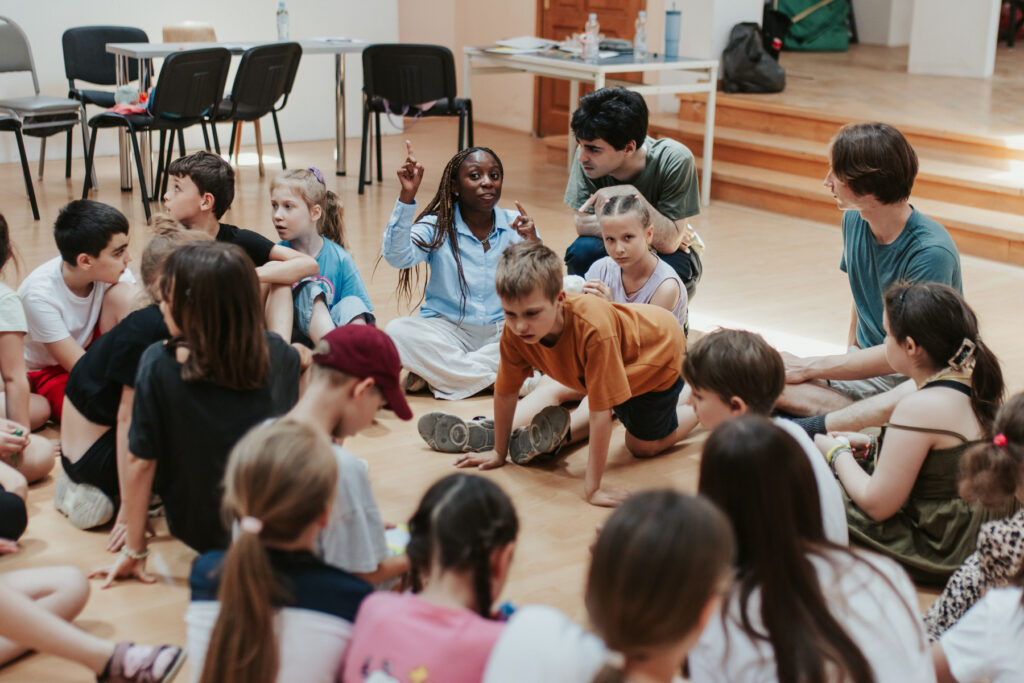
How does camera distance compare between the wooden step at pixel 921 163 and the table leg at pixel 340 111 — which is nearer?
the wooden step at pixel 921 163

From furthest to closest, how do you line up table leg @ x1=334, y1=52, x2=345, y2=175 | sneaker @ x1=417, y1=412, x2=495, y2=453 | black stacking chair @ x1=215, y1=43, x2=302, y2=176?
table leg @ x1=334, y1=52, x2=345, y2=175, black stacking chair @ x1=215, y1=43, x2=302, y2=176, sneaker @ x1=417, y1=412, x2=495, y2=453

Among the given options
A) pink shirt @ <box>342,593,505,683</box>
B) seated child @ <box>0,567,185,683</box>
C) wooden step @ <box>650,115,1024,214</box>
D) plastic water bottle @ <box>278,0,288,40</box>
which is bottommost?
seated child @ <box>0,567,185,683</box>

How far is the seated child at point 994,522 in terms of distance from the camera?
1811 millimetres

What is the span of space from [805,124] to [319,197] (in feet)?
14.1

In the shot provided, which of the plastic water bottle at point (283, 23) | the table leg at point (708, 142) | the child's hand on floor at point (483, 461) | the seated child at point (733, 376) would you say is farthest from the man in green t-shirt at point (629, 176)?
the plastic water bottle at point (283, 23)

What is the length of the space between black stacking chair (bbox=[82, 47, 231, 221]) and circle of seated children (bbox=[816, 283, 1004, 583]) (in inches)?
182

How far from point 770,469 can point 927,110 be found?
5.91 meters

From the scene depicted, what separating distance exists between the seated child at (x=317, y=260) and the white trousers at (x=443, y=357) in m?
0.13

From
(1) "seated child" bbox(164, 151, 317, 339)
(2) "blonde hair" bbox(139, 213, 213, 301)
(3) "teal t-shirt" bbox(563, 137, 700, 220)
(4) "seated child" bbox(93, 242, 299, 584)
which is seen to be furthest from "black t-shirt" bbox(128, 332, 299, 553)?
(3) "teal t-shirt" bbox(563, 137, 700, 220)

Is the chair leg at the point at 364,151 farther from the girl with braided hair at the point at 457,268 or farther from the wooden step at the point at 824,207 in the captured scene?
the girl with braided hair at the point at 457,268

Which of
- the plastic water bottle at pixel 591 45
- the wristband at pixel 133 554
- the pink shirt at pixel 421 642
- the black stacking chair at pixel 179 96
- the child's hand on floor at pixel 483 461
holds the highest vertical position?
the plastic water bottle at pixel 591 45

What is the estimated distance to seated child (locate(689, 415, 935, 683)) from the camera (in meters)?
1.44

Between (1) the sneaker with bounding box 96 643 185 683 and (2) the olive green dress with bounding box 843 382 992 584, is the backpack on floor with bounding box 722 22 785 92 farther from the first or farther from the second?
(1) the sneaker with bounding box 96 643 185 683

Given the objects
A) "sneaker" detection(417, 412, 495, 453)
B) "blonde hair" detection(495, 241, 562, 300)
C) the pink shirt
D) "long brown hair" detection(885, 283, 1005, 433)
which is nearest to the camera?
the pink shirt
